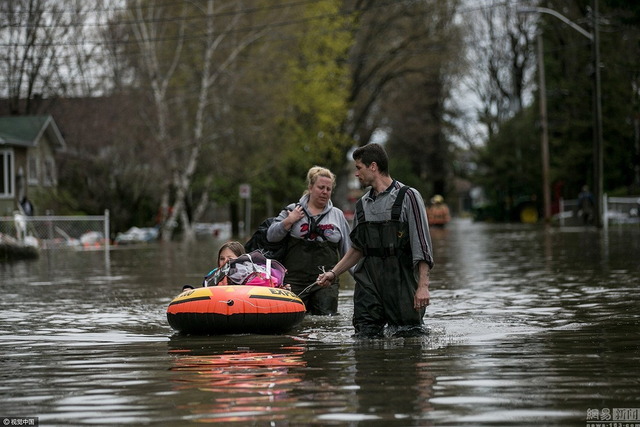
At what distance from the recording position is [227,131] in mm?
51094

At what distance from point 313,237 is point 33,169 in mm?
42019

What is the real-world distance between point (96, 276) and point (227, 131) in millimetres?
28052

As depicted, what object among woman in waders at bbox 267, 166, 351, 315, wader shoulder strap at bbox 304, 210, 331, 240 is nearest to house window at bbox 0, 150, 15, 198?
woman in waders at bbox 267, 166, 351, 315

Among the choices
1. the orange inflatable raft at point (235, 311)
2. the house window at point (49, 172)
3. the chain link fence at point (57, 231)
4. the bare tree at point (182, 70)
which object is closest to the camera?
the orange inflatable raft at point (235, 311)

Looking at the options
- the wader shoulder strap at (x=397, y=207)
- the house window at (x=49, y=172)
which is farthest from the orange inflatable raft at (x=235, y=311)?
the house window at (x=49, y=172)

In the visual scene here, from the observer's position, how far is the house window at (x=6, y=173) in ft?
163

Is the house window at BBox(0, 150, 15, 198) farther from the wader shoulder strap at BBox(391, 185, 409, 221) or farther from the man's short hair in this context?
the wader shoulder strap at BBox(391, 185, 409, 221)

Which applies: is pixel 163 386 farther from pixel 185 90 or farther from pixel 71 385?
pixel 185 90

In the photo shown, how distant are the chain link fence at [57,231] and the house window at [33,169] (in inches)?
565

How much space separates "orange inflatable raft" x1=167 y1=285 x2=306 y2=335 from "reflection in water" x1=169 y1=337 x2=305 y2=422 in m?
0.17

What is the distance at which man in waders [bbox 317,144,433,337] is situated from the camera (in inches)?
392

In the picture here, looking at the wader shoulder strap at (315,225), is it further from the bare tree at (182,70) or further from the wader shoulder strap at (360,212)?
the bare tree at (182,70)

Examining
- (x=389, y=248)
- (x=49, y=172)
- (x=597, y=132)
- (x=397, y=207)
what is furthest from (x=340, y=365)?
(x=49, y=172)

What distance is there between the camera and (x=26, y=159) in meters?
52.3
